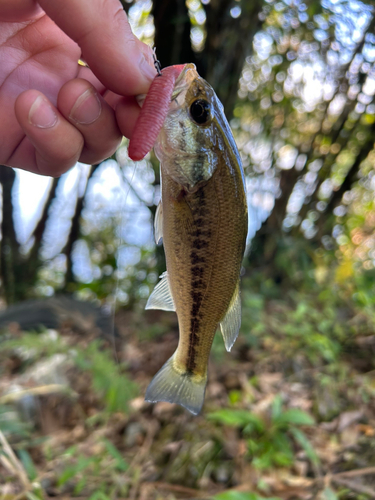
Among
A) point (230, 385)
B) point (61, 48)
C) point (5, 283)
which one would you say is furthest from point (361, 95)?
point (5, 283)

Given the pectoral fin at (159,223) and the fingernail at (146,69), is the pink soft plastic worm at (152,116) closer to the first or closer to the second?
the fingernail at (146,69)

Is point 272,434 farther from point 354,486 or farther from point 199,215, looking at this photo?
point 199,215

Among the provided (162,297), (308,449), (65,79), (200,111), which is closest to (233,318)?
(162,297)

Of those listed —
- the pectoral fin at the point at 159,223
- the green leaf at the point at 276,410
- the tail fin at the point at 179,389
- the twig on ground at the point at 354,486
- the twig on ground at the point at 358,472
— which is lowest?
the twig on ground at the point at 354,486

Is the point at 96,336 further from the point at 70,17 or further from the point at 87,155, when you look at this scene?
the point at 70,17

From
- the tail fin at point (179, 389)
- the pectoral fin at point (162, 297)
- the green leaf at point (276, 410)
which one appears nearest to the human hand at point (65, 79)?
the pectoral fin at point (162, 297)

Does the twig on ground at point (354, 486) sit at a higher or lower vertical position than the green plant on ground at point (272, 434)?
lower
